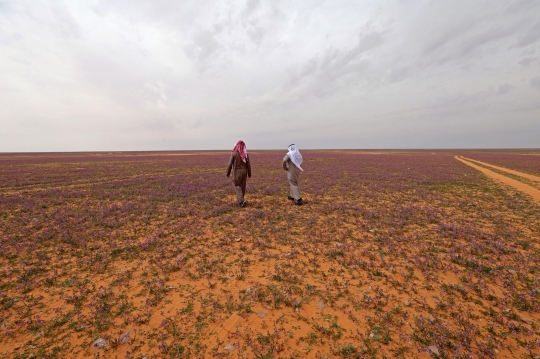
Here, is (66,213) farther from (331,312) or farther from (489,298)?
(489,298)

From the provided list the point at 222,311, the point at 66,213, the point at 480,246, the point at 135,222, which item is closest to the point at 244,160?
the point at 135,222

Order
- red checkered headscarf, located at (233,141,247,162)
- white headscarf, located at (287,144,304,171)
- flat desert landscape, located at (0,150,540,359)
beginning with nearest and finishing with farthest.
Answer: flat desert landscape, located at (0,150,540,359)
red checkered headscarf, located at (233,141,247,162)
white headscarf, located at (287,144,304,171)

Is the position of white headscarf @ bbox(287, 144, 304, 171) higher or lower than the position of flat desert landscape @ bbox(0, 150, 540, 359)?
higher

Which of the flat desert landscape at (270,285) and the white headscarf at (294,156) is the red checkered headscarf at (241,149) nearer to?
the white headscarf at (294,156)

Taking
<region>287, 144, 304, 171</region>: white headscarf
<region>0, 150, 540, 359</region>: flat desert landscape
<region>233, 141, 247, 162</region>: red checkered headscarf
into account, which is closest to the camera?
<region>0, 150, 540, 359</region>: flat desert landscape

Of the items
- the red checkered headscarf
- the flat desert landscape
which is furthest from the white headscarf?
the flat desert landscape

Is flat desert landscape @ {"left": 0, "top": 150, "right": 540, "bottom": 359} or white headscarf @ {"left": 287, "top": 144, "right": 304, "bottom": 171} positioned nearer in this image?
flat desert landscape @ {"left": 0, "top": 150, "right": 540, "bottom": 359}

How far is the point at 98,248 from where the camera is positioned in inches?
270

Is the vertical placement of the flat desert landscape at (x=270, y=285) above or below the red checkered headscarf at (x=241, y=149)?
below

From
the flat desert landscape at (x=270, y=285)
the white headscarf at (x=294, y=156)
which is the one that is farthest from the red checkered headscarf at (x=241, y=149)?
the flat desert landscape at (x=270, y=285)

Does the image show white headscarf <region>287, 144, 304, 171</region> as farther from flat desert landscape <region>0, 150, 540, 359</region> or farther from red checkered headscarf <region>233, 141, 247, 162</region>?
flat desert landscape <region>0, 150, 540, 359</region>

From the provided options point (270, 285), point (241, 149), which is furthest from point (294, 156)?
point (270, 285)

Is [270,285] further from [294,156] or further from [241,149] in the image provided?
[294,156]

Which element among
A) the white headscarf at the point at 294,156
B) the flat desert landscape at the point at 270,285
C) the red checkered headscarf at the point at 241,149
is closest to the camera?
the flat desert landscape at the point at 270,285
